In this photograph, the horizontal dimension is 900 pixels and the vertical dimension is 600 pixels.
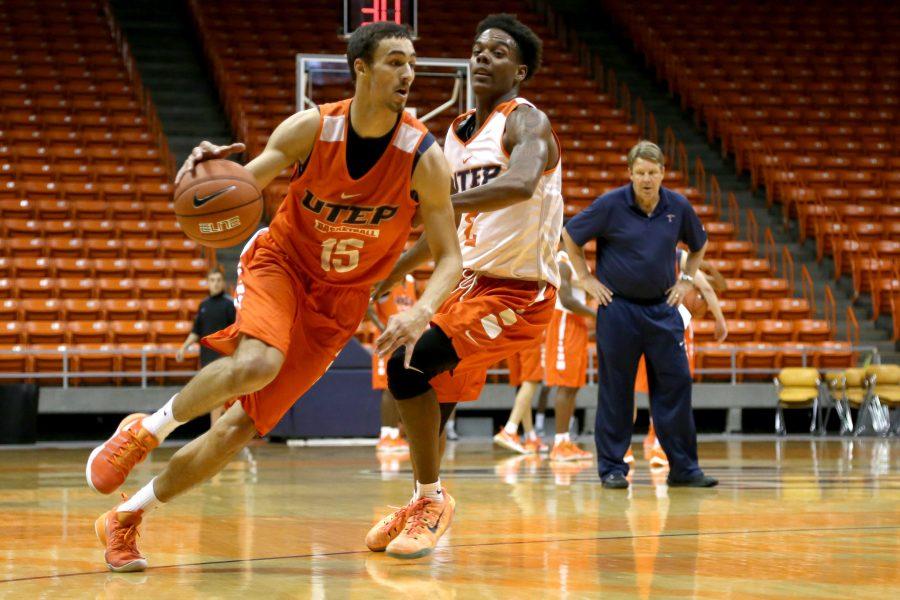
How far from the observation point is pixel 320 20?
20125 millimetres

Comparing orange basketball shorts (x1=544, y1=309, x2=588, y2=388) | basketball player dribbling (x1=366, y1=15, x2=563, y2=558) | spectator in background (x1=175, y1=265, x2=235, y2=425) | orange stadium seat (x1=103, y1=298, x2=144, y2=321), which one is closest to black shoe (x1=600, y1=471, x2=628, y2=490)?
basketball player dribbling (x1=366, y1=15, x2=563, y2=558)

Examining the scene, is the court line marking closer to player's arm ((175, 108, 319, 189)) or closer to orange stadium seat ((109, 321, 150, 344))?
player's arm ((175, 108, 319, 189))

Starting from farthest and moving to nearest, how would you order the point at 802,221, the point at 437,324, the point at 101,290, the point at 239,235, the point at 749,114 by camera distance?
1. the point at 749,114
2. the point at 802,221
3. the point at 101,290
4. the point at 437,324
5. the point at 239,235

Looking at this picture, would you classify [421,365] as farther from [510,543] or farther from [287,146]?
[287,146]

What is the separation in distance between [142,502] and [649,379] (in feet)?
13.1

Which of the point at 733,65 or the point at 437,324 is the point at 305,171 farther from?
the point at 733,65

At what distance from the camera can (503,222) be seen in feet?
15.3

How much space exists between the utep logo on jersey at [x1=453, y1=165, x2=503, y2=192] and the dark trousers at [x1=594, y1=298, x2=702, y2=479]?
2574 mm

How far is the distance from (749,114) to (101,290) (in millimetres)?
10401

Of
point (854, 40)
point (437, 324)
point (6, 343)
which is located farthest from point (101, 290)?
point (854, 40)

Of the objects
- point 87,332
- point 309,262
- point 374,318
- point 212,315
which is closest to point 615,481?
point 309,262

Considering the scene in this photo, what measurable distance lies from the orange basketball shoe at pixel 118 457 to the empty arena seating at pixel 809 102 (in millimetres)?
12858

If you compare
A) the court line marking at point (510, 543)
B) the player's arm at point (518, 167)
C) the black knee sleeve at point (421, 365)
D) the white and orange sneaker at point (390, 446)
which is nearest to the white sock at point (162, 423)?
the court line marking at point (510, 543)

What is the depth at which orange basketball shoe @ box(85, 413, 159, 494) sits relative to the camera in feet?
12.5
